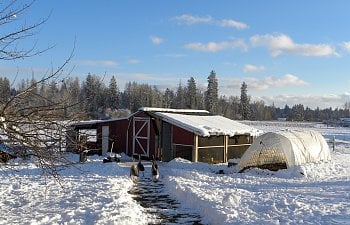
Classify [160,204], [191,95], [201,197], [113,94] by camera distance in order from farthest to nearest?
[191,95] < [113,94] < [160,204] < [201,197]

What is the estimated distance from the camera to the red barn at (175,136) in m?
24.8

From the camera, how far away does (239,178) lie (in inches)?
719

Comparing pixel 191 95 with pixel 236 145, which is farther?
pixel 191 95

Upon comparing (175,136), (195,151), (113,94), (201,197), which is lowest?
(201,197)

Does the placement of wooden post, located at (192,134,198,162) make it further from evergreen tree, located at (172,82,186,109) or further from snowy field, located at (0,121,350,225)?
evergreen tree, located at (172,82,186,109)

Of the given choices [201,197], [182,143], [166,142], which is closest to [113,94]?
[166,142]

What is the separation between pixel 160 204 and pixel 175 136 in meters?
12.3

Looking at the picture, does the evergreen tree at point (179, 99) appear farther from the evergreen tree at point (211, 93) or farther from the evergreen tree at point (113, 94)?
the evergreen tree at point (113, 94)

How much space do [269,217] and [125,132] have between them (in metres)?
19.3

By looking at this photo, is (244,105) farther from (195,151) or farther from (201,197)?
(201,197)

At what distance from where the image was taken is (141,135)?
27.7 metres

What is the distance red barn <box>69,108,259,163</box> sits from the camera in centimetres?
2483

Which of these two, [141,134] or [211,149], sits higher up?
[141,134]

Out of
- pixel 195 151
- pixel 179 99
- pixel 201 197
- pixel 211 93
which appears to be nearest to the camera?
pixel 201 197
